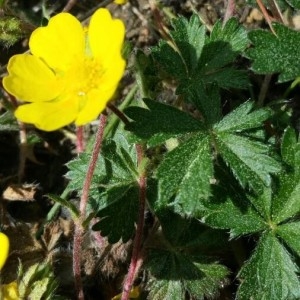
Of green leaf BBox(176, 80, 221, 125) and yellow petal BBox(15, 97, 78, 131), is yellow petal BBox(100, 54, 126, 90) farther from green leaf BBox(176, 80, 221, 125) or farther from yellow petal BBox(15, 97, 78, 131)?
green leaf BBox(176, 80, 221, 125)

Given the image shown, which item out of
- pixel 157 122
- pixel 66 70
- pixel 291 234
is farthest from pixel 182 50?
pixel 291 234

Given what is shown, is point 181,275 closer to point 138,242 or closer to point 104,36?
point 138,242

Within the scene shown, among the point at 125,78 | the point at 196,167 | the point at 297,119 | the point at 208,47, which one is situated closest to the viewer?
the point at 196,167

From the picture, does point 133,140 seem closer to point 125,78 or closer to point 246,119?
point 246,119

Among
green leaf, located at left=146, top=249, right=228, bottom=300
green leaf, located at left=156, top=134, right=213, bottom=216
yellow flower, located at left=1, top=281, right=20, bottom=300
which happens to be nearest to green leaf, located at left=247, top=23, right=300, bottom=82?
green leaf, located at left=156, top=134, right=213, bottom=216

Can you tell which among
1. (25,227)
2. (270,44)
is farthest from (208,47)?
(25,227)

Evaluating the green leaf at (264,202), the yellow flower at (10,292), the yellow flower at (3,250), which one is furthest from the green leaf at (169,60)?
the yellow flower at (10,292)
